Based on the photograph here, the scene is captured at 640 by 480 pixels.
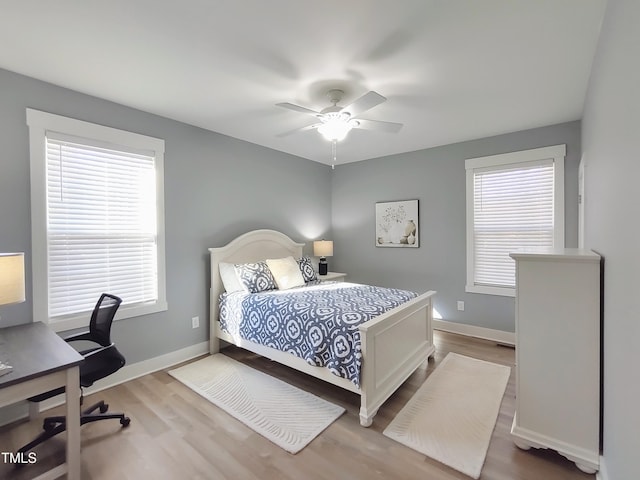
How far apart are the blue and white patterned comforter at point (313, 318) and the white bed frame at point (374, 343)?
8 centimetres

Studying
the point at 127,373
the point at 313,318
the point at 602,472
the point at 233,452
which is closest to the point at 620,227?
the point at 602,472

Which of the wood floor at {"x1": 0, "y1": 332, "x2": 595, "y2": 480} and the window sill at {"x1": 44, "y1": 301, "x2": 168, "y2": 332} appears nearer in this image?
the wood floor at {"x1": 0, "y1": 332, "x2": 595, "y2": 480}

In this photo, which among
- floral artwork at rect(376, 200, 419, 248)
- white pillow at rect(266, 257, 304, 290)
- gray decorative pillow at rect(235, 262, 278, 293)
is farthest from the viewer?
floral artwork at rect(376, 200, 419, 248)

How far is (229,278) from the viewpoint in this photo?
3.46 m

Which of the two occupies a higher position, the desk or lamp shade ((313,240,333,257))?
lamp shade ((313,240,333,257))

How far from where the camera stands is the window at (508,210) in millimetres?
3441

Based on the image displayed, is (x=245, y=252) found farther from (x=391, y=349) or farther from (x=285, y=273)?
(x=391, y=349)

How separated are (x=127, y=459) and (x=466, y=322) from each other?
3860 mm

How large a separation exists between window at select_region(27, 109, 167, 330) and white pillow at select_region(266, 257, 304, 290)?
1.23 meters

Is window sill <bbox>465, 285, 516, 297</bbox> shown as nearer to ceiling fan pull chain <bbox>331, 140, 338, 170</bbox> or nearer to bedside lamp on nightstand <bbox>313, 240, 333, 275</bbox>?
bedside lamp on nightstand <bbox>313, 240, 333, 275</bbox>

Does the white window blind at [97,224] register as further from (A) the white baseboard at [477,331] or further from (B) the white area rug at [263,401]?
(A) the white baseboard at [477,331]

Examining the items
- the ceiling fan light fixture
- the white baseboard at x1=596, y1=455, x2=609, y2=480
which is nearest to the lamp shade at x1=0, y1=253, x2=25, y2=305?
the ceiling fan light fixture

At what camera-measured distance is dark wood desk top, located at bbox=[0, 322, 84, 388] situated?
1443 mm

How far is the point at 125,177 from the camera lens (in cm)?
287
